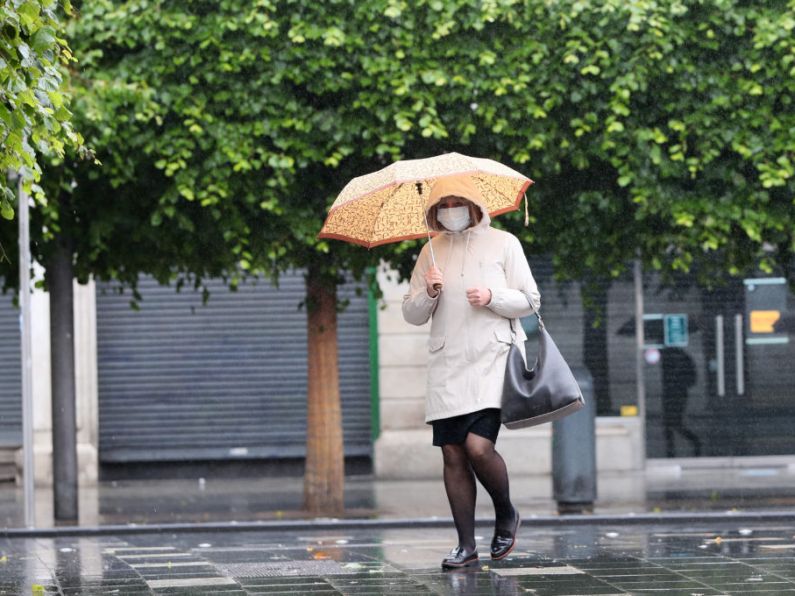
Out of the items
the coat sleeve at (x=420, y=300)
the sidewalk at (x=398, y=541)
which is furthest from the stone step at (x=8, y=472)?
the coat sleeve at (x=420, y=300)

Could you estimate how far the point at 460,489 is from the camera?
6969 mm

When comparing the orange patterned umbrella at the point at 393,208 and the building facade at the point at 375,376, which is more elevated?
the orange patterned umbrella at the point at 393,208

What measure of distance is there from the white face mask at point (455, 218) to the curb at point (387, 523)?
4815mm

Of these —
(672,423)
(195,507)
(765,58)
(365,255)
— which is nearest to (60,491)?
(195,507)

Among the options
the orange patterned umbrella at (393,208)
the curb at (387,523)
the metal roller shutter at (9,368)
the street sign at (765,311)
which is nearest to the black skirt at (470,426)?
the orange patterned umbrella at (393,208)

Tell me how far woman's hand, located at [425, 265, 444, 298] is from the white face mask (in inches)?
8.5

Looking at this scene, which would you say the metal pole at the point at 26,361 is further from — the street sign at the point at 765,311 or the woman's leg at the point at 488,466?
the street sign at the point at 765,311

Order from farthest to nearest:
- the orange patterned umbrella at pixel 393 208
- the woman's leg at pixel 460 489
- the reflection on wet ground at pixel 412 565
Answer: the orange patterned umbrella at pixel 393 208 → the woman's leg at pixel 460 489 → the reflection on wet ground at pixel 412 565

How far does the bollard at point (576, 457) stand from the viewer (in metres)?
12.9

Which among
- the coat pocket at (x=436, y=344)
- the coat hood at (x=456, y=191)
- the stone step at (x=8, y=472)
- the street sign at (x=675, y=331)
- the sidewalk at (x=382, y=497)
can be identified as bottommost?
the sidewalk at (x=382, y=497)

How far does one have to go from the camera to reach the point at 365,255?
12453mm

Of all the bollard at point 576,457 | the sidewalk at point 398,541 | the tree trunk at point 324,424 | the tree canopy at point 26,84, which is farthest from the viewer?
the tree trunk at point 324,424

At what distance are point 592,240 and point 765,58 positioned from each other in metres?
2.00

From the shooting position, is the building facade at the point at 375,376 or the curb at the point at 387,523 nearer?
the curb at the point at 387,523
